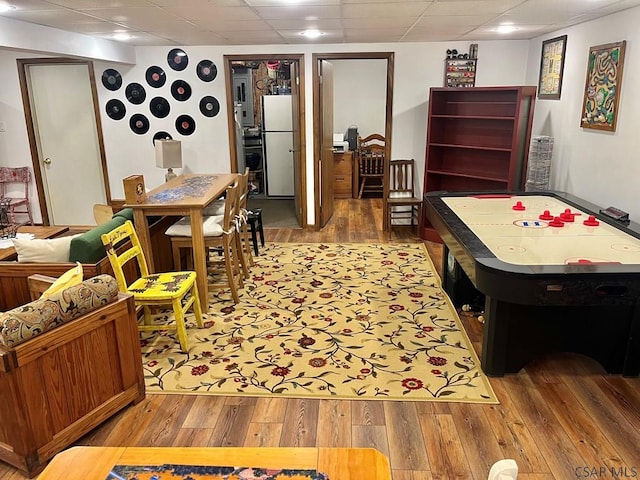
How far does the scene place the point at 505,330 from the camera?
112 inches

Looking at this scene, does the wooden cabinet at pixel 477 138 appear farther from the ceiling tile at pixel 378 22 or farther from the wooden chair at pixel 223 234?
the wooden chair at pixel 223 234

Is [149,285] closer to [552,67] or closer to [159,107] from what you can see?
[159,107]

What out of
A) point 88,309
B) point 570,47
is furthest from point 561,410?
point 570,47

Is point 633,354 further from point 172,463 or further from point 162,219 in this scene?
point 162,219

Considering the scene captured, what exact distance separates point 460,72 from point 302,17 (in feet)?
8.29

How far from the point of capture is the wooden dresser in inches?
320

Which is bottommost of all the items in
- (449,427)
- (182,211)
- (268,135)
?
(449,427)

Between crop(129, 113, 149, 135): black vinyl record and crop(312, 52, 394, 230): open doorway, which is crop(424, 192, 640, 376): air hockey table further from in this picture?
crop(129, 113, 149, 135): black vinyl record

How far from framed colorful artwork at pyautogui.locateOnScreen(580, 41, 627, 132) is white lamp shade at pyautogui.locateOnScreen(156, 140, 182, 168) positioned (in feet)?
13.8

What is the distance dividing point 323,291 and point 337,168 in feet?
13.9

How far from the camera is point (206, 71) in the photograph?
595 cm

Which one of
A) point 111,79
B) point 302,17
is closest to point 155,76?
point 111,79

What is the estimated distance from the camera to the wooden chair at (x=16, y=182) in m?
6.31

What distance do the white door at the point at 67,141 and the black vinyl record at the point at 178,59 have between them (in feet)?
3.63
